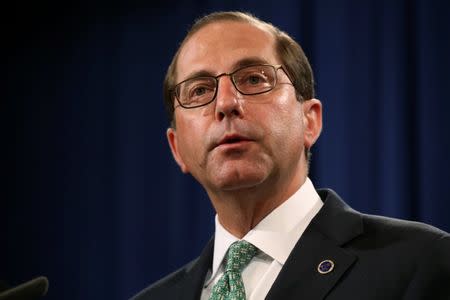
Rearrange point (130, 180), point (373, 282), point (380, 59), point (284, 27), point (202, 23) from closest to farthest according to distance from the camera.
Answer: point (373, 282), point (202, 23), point (380, 59), point (284, 27), point (130, 180)

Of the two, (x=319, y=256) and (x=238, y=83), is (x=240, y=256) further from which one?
(x=238, y=83)

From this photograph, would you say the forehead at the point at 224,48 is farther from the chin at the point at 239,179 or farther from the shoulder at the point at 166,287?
the shoulder at the point at 166,287

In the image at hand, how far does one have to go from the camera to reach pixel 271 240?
183 cm

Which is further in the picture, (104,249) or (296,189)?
(104,249)

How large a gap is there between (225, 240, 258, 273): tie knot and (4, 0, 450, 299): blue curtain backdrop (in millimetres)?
1309

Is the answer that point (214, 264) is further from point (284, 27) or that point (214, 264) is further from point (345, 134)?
point (284, 27)

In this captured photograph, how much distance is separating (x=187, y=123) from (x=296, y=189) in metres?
0.36

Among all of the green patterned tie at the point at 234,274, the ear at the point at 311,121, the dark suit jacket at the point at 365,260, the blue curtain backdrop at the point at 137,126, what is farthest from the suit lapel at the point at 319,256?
the blue curtain backdrop at the point at 137,126

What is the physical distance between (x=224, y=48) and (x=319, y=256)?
25.5 inches

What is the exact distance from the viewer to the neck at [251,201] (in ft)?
6.23

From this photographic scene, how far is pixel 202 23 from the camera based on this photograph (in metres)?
2.07

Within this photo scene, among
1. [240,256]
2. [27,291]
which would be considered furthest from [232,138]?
[27,291]

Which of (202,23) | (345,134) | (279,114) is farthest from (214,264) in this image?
(345,134)

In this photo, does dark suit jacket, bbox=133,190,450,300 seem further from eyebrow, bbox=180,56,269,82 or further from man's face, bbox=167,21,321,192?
eyebrow, bbox=180,56,269,82
